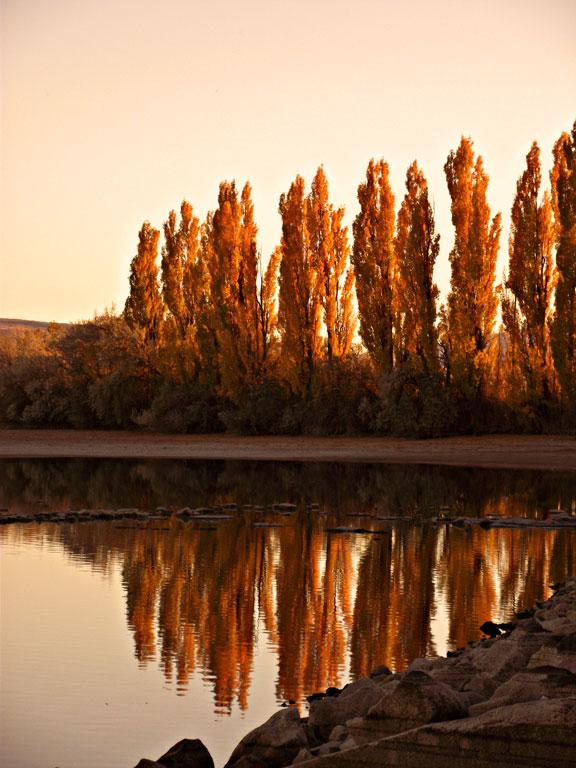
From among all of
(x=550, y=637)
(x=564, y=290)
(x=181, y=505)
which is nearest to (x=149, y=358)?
(x=564, y=290)

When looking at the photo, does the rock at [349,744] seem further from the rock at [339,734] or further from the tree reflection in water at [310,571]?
the tree reflection in water at [310,571]

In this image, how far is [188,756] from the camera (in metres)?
5.84

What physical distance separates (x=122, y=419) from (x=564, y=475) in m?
23.3

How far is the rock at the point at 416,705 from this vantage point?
5371 mm

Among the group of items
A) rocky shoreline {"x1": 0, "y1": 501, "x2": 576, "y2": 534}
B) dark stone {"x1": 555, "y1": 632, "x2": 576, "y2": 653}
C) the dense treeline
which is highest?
the dense treeline

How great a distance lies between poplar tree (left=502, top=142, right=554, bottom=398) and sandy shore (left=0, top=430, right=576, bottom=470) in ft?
6.93

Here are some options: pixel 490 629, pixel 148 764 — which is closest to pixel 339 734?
pixel 148 764

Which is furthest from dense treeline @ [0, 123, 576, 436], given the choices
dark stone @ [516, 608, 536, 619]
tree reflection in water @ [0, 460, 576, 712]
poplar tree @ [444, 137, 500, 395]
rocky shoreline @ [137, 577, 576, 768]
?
rocky shoreline @ [137, 577, 576, 768]

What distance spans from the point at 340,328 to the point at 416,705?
36572mm

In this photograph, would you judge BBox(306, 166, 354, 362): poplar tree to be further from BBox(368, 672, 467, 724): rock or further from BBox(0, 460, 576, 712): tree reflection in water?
BBox(368, 672, 467, 724): rock

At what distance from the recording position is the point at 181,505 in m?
20.3

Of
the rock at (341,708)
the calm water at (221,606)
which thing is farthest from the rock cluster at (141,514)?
the rock at (341,708)

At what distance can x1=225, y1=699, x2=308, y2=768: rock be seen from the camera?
5824 mm

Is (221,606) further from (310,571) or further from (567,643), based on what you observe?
(567,643)
